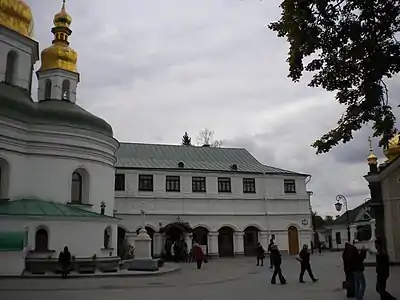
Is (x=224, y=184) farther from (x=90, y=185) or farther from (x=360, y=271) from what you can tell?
(x=360, y=271)

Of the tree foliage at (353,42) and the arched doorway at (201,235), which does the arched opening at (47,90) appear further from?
the tree foliage at (353,42)

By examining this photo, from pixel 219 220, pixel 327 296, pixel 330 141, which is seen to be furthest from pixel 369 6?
pixel 219 220

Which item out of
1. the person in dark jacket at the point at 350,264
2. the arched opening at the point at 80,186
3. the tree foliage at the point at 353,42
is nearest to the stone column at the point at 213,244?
the arched opening at the point at 80,186

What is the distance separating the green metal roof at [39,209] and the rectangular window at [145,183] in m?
15.5

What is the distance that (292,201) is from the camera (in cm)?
4562

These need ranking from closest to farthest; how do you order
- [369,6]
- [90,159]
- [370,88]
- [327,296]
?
[369,6], [370,88], [327,296], [90,159]

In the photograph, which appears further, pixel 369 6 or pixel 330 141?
pixel 330 141

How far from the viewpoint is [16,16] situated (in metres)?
28.1

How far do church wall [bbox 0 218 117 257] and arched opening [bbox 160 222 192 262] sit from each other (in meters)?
12.5

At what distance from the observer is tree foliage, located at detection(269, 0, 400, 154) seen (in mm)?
8633

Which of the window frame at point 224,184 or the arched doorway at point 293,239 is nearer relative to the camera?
the window frame at point 224,184

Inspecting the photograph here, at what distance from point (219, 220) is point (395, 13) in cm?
3523

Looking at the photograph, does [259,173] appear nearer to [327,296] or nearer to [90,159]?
[90,159]

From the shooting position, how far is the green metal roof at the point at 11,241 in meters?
21.9
